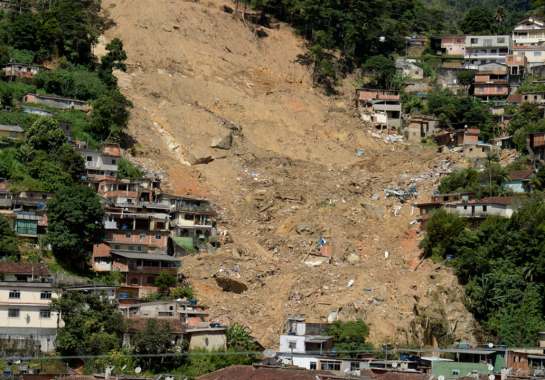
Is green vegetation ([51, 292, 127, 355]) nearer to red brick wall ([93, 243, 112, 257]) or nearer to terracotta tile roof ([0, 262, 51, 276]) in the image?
terracotta tile roof ([0, 262, 51, 276])

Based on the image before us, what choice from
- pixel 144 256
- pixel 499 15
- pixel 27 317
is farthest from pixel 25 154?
pixel 499 15

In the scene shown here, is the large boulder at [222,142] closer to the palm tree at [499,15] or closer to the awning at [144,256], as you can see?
the awning at [144,256]

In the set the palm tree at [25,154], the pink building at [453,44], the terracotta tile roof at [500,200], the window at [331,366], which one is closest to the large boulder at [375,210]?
the terracotta tile roof at [500,200]

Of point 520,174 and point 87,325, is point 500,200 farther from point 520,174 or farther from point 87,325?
point 87,325

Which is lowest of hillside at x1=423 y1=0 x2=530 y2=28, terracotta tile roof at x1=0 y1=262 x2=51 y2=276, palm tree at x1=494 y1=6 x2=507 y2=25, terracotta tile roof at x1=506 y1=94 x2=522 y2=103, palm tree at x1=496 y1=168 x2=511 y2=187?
terracotta tile roof at x1=0 y1=262 x2=51 y2=276

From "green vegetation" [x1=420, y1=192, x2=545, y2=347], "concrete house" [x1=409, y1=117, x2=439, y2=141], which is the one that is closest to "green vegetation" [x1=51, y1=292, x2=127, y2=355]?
"green vegetation" [x1=420, y1=192, x2=545, y2=347]

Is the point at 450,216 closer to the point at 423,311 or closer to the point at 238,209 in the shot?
the point at 423,311
